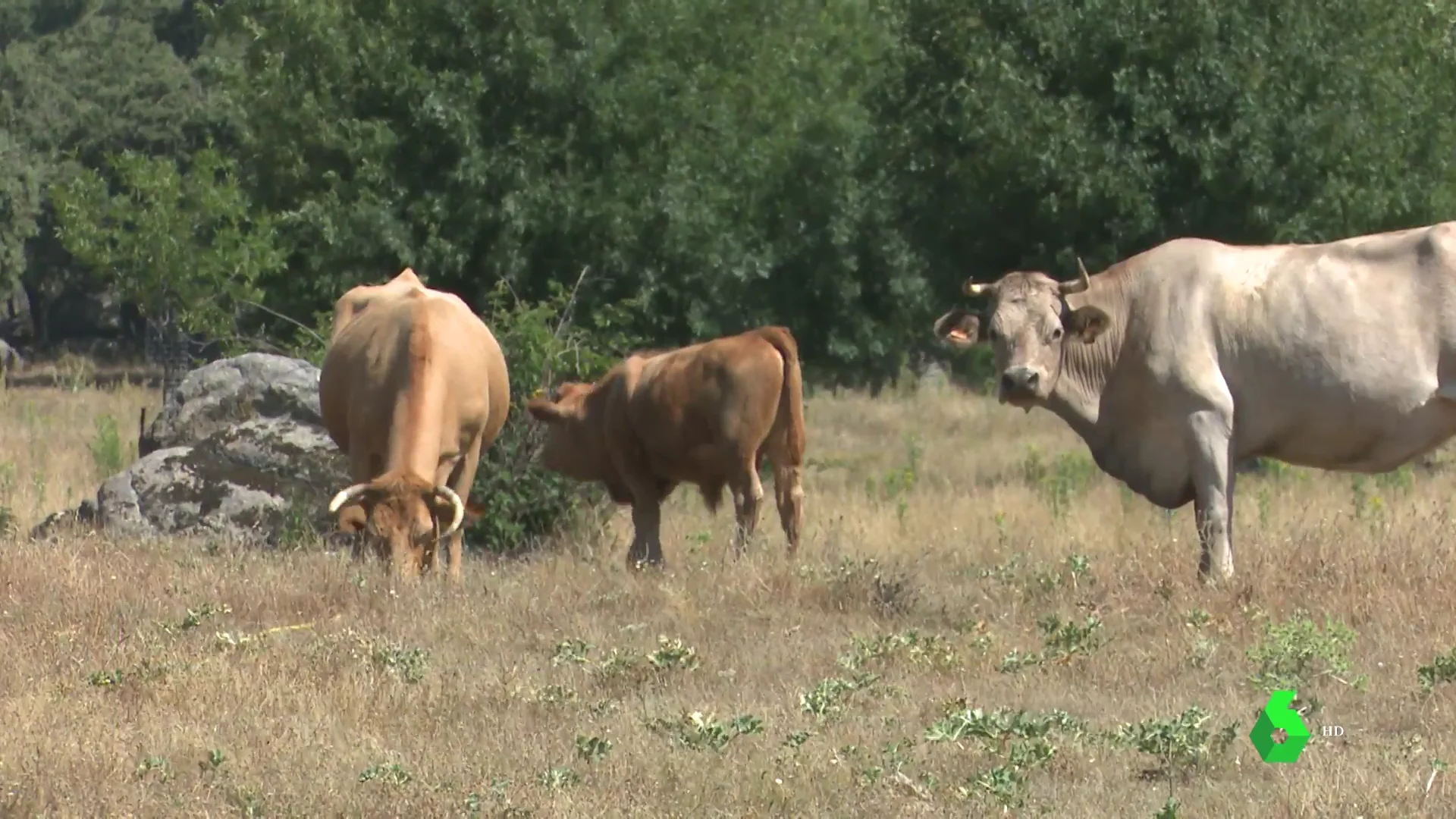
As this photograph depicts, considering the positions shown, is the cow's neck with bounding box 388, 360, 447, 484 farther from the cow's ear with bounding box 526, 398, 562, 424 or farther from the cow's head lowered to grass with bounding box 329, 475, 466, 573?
the cow's ear with bounding box 526, 398, 562, 424

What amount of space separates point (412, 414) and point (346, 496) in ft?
3.41

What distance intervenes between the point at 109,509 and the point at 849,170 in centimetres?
1656

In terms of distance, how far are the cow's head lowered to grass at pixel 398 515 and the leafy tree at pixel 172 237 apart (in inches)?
855

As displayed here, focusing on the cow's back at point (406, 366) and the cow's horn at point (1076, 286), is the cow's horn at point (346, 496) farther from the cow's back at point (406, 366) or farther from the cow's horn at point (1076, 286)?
the cow's horn at point (1076, 286)

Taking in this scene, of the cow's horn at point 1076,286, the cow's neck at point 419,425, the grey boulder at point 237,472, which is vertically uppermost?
the cow's horn at point 1076,286

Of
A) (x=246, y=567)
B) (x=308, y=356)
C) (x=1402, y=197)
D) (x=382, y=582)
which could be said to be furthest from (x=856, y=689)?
(x=1402, y=197)

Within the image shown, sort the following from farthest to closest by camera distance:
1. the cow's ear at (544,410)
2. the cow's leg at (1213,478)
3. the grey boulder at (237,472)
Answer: the cow's ear at (544,410), the grey boulder at (237,472), the cow's leg at (1213,478)

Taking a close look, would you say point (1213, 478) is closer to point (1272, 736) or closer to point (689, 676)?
point (689, 676)

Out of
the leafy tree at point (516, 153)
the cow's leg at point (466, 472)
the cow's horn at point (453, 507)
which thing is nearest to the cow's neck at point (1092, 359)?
the cow's horn at point (453, 507)

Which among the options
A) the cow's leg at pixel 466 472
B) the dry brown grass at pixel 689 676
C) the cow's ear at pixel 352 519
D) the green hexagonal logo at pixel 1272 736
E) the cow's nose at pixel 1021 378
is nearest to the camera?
the dry brown grass at pixel 689 676

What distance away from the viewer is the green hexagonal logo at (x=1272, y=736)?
21.9ft

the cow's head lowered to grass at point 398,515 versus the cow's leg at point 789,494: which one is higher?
the cow's head lowered to grass at point 398,515

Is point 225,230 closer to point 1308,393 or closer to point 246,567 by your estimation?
point 246,567

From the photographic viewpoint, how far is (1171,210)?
2008 centimetres
